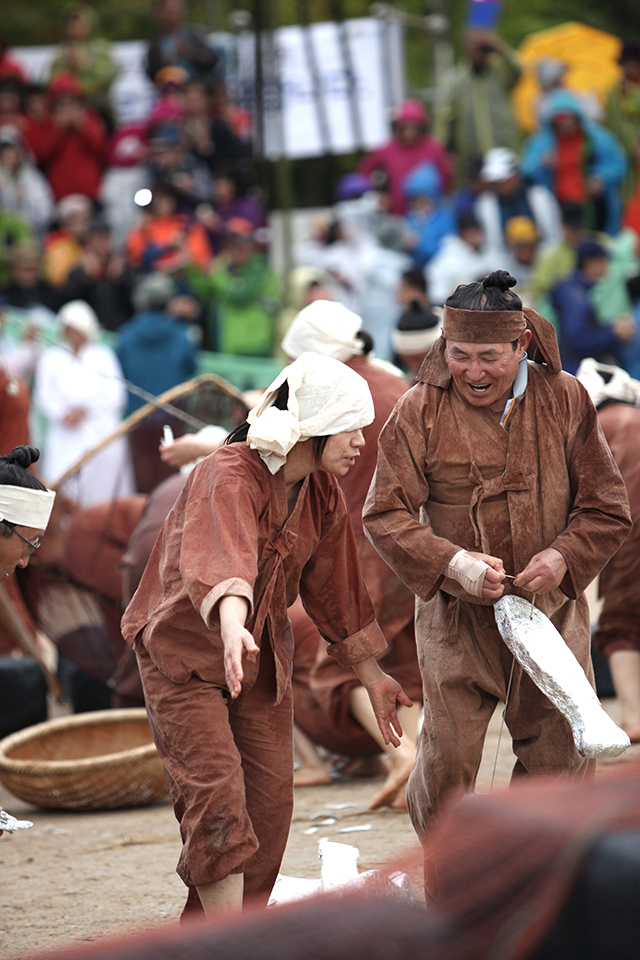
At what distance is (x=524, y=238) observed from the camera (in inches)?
433

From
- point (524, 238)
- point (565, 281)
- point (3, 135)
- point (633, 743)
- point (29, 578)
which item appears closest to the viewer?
point (633, 743)

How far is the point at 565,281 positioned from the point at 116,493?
4099 millimetres

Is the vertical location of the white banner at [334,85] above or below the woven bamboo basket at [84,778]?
above

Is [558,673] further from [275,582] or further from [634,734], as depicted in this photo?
[634,734]

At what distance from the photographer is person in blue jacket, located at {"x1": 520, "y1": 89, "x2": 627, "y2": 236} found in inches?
451

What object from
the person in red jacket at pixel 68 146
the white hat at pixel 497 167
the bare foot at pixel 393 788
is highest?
the person in red jacket at pixel 68 146

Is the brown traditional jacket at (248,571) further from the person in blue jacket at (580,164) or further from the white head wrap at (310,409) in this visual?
the person in blue jacket at (580,164)

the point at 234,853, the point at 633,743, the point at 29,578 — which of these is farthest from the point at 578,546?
the point at 29,578

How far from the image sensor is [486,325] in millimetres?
4062

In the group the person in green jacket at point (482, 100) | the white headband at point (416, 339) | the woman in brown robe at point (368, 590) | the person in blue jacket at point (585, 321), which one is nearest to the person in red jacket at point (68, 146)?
the person in green jacket at point (482, 100)

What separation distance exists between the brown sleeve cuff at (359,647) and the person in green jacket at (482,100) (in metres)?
9.37

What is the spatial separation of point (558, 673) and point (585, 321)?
254 inches

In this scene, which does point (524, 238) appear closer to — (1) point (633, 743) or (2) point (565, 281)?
(2) point (565, 281)

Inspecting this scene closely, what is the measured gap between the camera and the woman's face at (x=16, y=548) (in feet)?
14.2
